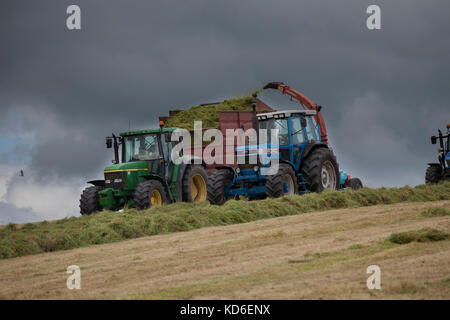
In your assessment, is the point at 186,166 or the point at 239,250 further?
the point at 186,166

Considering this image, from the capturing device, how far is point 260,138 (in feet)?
54.6

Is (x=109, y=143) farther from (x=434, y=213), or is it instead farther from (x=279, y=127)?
(x=434, y=213)

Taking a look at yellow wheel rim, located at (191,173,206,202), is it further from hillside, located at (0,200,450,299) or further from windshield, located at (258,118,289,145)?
hillside, located at (0,200,450,299)

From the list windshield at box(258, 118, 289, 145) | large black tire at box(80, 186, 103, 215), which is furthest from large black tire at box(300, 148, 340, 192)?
large black tire at box(80, 186, 103, 215)

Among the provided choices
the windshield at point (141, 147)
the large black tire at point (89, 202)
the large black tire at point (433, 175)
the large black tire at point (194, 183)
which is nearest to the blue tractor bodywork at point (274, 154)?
the large black tire at point (194, 183)

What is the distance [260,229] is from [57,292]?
17.8 feet

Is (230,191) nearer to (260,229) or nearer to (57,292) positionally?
(260,229)

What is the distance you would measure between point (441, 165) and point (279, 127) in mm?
9934

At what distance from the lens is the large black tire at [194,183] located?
1659 cm

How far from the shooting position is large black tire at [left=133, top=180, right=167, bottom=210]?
1480cm

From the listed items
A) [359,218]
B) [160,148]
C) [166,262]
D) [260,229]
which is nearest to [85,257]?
[166,262]

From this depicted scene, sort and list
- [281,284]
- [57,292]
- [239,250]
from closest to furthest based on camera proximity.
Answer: [281,284] < [57,292] < [239,250]

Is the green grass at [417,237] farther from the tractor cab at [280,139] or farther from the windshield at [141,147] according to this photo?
the windshield at [141,147]

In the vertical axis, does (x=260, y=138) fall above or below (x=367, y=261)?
above
